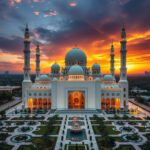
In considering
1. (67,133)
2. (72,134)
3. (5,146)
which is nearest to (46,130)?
(67,133)

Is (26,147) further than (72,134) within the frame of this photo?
No

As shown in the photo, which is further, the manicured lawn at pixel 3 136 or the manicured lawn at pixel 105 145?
the manicured lawn at pixel 3 136

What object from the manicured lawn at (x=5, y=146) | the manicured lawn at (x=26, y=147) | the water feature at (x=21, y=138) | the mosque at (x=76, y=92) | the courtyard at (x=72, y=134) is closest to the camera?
the manicured lawn at (x=5, y=146)

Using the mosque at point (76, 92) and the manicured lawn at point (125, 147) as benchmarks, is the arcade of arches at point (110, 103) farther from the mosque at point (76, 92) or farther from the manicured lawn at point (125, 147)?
the manicured lawn at point (125, 147)

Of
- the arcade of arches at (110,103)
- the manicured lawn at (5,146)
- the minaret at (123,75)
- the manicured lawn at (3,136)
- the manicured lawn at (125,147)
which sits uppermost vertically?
the minaret at (123,75)

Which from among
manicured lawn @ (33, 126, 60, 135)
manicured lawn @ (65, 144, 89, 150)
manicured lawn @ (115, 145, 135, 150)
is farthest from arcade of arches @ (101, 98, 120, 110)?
manicured lawn @ (65, 144, 89, 150)

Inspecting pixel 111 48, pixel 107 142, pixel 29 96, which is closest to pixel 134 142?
pixel 107 142

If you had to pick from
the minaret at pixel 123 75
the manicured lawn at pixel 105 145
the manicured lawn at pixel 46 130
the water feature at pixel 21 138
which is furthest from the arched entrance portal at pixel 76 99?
the manicured lawn at pixel 105 145

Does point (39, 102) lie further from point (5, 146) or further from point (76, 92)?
point (5, 146)

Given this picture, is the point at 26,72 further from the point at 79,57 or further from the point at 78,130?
the point at 78,130
